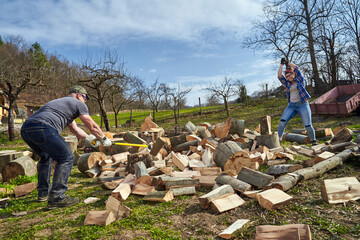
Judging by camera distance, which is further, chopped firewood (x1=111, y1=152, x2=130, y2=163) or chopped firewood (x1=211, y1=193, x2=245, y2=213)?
chopped firewood (x1=111, y1=152, x2=130, y2=163)

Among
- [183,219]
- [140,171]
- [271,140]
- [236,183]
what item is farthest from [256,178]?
[271,140]

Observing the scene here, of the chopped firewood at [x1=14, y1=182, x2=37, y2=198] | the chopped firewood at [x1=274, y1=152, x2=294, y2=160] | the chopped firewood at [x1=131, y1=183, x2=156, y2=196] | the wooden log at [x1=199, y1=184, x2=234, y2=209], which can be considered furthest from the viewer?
the chopped firewood at [x1=274, y1=152, x2=294, y2=160]

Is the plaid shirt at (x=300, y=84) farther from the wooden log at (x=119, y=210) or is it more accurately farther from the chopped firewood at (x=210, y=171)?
the wooden log at (x=119, y=210)

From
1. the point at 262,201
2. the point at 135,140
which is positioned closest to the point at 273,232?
the point at 262,201

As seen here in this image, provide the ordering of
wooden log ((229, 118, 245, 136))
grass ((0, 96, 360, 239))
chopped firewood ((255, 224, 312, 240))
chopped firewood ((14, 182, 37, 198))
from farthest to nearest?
1. wooden log ((229, 118, 245, 136))
2. chopped firewood ((14, 182, 37, 198))
3. grass ((0, 96, 360, 239))
4. chopped firewood ((255, 224, 312, 240))

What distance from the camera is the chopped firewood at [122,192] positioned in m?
3.06

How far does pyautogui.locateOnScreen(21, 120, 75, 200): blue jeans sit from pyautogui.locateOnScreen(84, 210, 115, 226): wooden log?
0.90 metres

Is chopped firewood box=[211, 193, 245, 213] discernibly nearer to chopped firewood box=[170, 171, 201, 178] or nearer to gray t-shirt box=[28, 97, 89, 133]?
chopped firewood box=[170, 171, 201, 178]

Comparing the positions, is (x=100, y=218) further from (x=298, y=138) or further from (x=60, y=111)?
(x=298, y=138)

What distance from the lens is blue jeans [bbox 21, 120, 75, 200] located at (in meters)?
2.88

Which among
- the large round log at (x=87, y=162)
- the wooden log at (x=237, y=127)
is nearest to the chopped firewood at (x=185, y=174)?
the large round log at (x=87, y=162)

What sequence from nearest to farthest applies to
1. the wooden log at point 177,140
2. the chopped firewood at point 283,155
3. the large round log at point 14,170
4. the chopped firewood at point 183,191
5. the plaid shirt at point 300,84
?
the chopped firewood at point 183,191 → the chopped firewood at point 283,155 → the large round log at point 14,170 → the plaid shirt at point 300,84 → the wooden log at point 177,140

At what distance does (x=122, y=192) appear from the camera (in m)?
3.10

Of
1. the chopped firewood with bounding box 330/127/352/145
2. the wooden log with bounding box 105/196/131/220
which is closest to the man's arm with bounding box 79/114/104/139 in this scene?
the wooden log with bounding box 105/196/131/220
